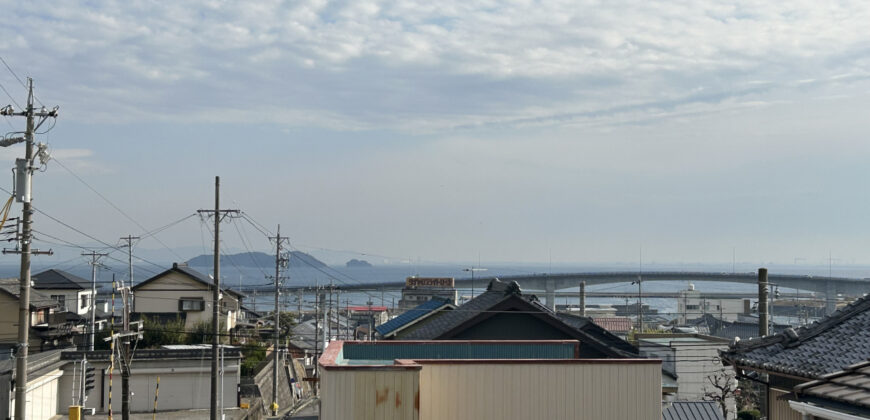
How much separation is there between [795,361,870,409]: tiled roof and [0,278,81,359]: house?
37949 mm

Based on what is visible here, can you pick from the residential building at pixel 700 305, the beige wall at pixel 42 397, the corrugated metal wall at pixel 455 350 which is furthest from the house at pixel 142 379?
the residential building at pixel 700 305

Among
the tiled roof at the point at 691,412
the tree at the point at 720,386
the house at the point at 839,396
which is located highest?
the house at the point at 839,396

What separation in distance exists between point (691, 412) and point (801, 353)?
32.2 ft

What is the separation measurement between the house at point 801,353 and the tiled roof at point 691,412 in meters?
8.29

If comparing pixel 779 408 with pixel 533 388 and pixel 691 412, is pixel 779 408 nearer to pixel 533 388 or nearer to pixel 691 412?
pixel 533 388

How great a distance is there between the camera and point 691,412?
64.3ft

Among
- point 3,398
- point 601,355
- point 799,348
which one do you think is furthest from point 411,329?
point 799,348

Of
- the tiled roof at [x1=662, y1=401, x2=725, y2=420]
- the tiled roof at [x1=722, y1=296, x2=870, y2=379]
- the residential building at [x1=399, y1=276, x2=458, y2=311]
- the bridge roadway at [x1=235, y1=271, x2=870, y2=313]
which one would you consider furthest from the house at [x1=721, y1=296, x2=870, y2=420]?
the bridge roadway at [x1=235, y1=271, x2=870, y2=313]

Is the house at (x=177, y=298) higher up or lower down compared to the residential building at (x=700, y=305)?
higher up

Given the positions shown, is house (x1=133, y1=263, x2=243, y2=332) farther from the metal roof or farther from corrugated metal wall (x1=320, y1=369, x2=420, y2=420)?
corrugated metal wall (x1=320, y1=369, x2=420, y2=420)

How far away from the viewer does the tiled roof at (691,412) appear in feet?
63.7

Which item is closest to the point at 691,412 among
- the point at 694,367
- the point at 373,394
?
the point at 373,394

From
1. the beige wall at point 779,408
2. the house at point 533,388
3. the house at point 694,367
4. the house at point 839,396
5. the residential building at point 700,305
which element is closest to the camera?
the house at point 839,396

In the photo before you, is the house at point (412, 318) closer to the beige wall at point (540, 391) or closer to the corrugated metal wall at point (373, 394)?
the beige wall at point (540, 391)
